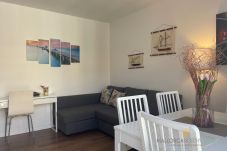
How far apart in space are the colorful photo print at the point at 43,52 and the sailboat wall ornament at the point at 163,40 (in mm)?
2161

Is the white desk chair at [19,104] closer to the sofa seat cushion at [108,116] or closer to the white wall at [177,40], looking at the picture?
the sofa seat cushion at [108,116]

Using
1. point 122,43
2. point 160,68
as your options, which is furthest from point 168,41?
point 122,43

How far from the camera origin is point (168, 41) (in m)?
3.25

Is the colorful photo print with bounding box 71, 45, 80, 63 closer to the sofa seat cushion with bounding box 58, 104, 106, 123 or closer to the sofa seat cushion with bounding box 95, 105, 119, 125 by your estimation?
the sofa seat cushion with bounding box 58, 104, 106, 123

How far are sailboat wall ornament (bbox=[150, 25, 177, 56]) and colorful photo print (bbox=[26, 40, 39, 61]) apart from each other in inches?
91.4

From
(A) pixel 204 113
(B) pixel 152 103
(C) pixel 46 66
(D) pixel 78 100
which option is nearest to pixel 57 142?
(D) pixel 78 100

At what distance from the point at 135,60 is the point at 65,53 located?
5.10ft

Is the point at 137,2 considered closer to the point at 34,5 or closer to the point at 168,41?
the point at 168,41

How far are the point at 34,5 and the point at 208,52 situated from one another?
3.18 m

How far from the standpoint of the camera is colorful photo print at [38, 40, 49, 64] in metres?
3.77

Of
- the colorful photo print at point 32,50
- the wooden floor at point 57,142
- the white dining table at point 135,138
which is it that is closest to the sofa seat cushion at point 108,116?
the wooden floor at point 57,142

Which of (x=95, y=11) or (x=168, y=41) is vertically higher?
(x=95, y=11)

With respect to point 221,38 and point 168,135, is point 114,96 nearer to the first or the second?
point 221,38

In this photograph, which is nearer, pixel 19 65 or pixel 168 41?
pixel 168 41
